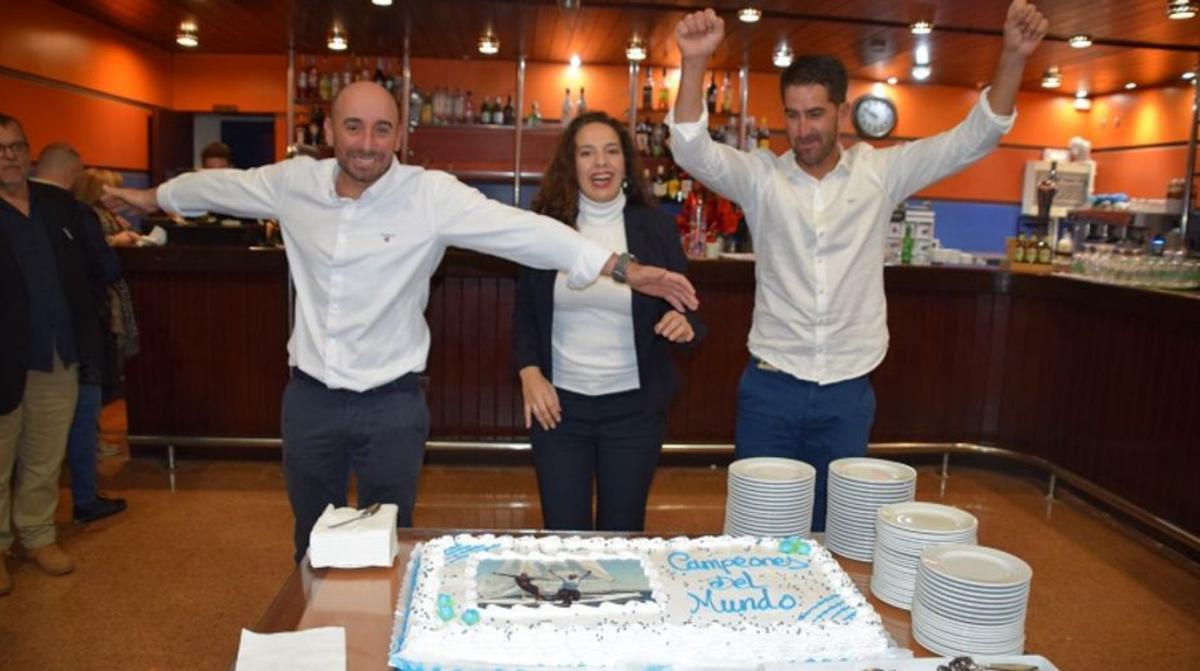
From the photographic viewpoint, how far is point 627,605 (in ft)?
4.95

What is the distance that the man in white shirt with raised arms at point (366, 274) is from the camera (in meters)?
2.25

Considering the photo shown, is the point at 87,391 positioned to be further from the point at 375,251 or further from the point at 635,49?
the point at 635,49

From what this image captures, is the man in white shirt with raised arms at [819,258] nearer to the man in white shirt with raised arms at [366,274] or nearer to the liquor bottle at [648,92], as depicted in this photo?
the man in white shirt with raised arms at [366,274]

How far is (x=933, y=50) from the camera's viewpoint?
8.06 meters

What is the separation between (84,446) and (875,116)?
7.69m

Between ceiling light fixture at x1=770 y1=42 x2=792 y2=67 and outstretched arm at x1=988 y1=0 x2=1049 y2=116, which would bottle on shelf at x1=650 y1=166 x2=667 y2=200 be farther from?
outstretched arm at x1=988 y1=0 x2=1049 y2=116

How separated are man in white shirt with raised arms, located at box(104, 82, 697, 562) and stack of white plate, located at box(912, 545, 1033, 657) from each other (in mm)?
1062

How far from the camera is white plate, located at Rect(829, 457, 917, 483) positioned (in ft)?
6.27

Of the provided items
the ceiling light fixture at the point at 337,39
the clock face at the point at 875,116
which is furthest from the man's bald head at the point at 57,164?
the clock face at the point at 875,116

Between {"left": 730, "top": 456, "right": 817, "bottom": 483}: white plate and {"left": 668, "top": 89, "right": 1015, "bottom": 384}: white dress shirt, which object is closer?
{"left": 730, "top": 456, "right": 817, "bottom": 483}: white plate

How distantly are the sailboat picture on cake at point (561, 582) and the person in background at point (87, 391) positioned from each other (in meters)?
2.84

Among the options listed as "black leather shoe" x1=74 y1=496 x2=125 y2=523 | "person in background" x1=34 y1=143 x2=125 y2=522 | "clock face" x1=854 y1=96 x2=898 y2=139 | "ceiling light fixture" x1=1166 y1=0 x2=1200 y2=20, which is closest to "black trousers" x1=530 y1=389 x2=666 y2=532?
"person in background" x1=34 y1=143 x2=125 y2=522

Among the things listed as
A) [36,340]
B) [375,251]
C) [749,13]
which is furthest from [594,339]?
[749,13]

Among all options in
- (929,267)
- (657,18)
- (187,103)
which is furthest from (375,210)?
(187,103)
